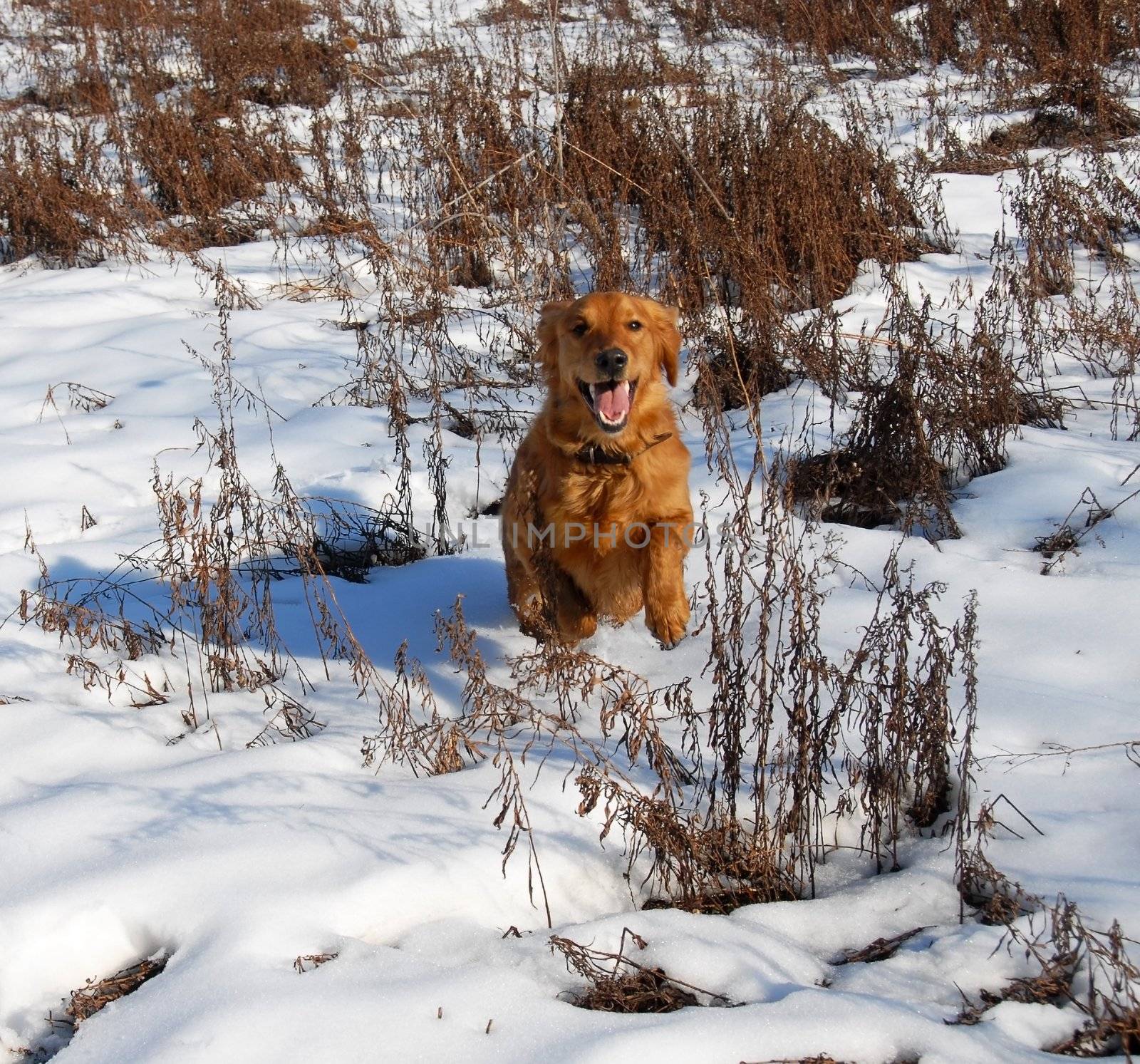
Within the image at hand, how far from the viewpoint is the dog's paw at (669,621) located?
3.02 metres

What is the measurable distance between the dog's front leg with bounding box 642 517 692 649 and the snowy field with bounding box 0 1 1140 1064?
101 mm

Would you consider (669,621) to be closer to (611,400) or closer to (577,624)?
(577,624)

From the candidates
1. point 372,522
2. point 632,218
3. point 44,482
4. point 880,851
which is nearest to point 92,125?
point 632,218

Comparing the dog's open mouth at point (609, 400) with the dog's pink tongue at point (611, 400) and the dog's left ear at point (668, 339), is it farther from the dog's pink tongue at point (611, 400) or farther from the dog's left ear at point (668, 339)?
the dog's left ear at point (668, 339)

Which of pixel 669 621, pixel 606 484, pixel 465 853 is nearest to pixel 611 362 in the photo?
pixel 606 484

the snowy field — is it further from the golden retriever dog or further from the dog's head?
the dog's head

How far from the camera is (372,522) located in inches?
150

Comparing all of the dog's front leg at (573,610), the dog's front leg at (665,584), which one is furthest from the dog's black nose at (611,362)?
the dog's front leg at (573,610)

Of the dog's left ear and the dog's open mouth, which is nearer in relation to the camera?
the dog's open mouth

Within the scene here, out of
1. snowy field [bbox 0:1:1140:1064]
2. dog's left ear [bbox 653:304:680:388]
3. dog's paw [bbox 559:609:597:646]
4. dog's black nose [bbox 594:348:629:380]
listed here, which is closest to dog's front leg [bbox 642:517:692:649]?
snowy field [bbox 0:1:1140:1064]

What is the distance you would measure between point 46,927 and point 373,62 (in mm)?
7849

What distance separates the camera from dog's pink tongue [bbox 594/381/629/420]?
307cm

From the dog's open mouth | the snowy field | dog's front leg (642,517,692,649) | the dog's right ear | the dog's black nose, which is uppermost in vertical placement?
the dog's right ear

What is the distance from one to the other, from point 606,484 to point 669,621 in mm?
456
